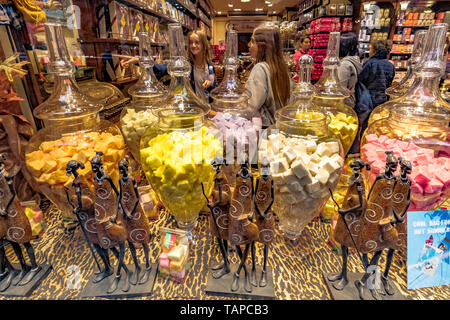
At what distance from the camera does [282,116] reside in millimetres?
876

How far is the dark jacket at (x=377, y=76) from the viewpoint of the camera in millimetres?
2654

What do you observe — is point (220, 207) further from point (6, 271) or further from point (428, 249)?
point (6, 271)

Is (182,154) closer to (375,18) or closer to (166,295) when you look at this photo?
(166,295)

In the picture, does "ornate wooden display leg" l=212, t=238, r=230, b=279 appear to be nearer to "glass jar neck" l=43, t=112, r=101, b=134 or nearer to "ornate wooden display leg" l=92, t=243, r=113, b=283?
"ornate wooden display leg" l=92, t=243, r=113, b=283

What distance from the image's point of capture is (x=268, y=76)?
183cm

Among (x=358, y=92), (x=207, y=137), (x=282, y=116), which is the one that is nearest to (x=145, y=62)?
(x=207, y=137)

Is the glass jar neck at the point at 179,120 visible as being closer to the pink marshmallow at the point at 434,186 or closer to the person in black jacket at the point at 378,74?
the pink marshmallow at the point at 434,186

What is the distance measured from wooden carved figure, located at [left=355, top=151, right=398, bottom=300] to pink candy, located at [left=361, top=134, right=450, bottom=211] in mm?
180

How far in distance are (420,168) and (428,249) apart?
235mm

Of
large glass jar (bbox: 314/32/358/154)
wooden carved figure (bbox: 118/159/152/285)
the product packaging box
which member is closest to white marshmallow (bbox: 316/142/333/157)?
large glass jar (bbox: 314/32/358/154)

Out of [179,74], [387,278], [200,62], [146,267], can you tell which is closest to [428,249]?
[387,278]

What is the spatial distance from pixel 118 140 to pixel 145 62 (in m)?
0.53

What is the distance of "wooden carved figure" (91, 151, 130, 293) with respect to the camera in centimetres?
65

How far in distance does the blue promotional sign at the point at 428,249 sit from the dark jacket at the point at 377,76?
7.59ft
